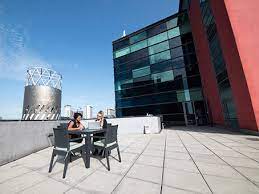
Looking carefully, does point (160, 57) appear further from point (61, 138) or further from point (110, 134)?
point (61, 138)

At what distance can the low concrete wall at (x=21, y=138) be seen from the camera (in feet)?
12.3

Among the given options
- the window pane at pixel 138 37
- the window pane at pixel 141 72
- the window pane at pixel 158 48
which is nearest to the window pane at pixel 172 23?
the window pane at pixel 158 48

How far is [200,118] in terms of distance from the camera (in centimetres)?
1250

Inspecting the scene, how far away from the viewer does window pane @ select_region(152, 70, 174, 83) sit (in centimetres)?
1506

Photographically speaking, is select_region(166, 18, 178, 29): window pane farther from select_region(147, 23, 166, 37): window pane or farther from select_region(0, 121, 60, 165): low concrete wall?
select_region(0, 121, 60, 165): low concrete wall

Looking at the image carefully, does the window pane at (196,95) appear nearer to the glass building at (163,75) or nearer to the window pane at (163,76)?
the glass building at (163,75)

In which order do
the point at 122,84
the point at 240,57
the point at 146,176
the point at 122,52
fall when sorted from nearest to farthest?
1. the point at 146,176
2. the point at 240,57
3. the point at 122,84
4. the point at 122,52

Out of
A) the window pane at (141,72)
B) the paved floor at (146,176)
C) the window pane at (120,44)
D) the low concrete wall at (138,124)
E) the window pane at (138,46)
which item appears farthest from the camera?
the window pane at (120,44)

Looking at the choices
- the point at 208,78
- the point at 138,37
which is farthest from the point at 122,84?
the point at 208,78

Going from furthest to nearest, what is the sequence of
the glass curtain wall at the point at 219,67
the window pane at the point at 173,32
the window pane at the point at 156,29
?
Answer: the window pane at the point at 156,29 → the window pane at the point at 173,32 → the glass curtain wall at the point at 219,67

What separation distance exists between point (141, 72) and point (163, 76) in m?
3.07

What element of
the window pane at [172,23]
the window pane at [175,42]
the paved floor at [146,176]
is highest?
the window pane at [172,23]

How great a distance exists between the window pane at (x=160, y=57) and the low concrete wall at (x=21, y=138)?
13.7 meters

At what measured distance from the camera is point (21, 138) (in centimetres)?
436
